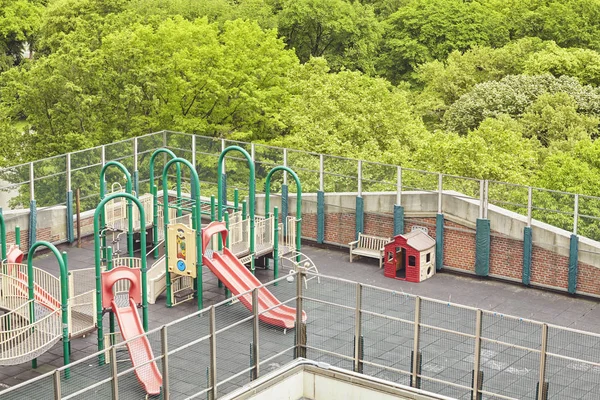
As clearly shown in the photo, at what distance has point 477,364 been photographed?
920 inches

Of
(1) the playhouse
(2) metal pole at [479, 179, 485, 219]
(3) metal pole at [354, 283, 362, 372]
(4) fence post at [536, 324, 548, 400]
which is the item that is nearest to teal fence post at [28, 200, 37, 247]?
(1) the playhouse

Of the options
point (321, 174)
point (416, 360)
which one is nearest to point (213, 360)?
point (416, 360)

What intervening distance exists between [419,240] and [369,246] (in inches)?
84.4

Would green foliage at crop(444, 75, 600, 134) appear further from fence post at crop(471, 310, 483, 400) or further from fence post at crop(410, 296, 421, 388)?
fence post at crop(471, 310, 483, 400)

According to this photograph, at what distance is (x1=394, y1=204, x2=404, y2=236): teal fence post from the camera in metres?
33.2

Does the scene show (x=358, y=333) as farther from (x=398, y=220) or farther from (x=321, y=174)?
(x=321, y=174)

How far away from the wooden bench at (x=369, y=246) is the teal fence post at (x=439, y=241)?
1.61 m

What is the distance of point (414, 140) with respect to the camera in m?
49.5

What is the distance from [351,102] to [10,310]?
26614mm

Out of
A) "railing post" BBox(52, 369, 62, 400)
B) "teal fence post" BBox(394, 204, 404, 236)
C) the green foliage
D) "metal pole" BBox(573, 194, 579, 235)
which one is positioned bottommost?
"railing post" BBox(52, 369, 62, 400)

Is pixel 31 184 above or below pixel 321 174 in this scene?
below

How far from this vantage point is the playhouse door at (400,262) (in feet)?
106

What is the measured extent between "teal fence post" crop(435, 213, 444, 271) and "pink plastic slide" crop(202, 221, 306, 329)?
6.51 m

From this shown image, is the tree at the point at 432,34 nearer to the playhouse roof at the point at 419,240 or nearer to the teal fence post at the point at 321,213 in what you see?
the teal fence post at the point at 321,213
